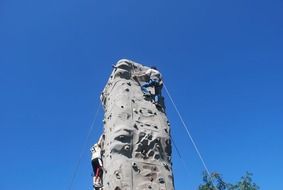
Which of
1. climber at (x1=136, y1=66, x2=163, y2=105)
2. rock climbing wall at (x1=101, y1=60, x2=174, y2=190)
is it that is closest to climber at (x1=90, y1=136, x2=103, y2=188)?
rock climbing wall at (x1=101, y1=60, x2=174, y2=190)

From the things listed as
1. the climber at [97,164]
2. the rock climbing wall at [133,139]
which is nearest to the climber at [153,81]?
the rock climbing wall at [133,139]

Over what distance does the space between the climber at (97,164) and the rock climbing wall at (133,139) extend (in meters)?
0.44

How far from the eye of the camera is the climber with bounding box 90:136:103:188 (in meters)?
11.1

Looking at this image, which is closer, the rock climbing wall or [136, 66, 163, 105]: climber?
the rock climbing wall

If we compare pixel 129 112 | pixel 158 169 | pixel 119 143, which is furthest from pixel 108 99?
pixel 158 169

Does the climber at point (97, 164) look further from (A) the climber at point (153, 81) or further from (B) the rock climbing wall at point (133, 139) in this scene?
(A) the climber at point (153, 81)

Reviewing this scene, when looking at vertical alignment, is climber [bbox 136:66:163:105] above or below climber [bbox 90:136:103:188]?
above

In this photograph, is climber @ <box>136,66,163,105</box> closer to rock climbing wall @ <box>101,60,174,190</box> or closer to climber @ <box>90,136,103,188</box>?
rock climbing wall @ <box>101,60,174,190</box>

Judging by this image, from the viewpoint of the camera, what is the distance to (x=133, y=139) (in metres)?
10.4

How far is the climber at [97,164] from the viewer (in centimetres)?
1113

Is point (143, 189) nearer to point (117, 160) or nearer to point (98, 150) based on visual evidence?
point (117, 160)

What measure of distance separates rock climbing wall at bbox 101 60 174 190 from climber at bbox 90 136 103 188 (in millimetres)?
444

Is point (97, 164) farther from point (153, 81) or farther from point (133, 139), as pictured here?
point (153, 81)

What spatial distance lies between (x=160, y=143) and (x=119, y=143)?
1526 mm
